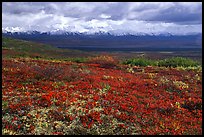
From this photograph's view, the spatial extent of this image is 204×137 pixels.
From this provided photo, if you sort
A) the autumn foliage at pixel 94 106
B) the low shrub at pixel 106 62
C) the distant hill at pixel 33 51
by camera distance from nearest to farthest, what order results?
the autumn foliage at pixel 94 106
the low shrub at pixel 106 62
the distant hill at pixel 33 51

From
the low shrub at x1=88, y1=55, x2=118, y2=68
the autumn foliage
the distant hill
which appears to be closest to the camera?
the autumn foliage

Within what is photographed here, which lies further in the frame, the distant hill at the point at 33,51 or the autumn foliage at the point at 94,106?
the distant hill at the point at 33,51

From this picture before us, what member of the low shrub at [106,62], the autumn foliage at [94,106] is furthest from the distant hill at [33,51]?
the autumn foliage at [94,106]

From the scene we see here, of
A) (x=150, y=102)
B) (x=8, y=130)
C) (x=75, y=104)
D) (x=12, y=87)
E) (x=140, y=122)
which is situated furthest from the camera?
(x=12, y=87)

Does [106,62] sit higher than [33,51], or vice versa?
[106,62]

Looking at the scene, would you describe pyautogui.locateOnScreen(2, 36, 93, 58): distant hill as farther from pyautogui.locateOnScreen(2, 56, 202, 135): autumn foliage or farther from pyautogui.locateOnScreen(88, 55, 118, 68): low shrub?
pyautogui.locateOnScreen(2, 56, 202, 135): autumn foliage

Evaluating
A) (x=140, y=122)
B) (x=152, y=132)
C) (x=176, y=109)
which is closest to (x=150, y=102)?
(x=176, y=109)

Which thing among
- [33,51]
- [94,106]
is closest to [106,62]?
[94,106]

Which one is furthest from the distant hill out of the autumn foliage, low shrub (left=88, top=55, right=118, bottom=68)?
the autumn foliage

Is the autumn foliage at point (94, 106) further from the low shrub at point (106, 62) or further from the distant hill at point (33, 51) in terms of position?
the distant hill at point (33, 51)

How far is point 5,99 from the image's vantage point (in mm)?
22250

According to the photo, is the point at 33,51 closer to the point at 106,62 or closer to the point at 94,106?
the point at 106,62

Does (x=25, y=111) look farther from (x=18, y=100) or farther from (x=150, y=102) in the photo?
(x=150, y=102)

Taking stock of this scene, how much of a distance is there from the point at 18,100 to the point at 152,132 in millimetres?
9306
